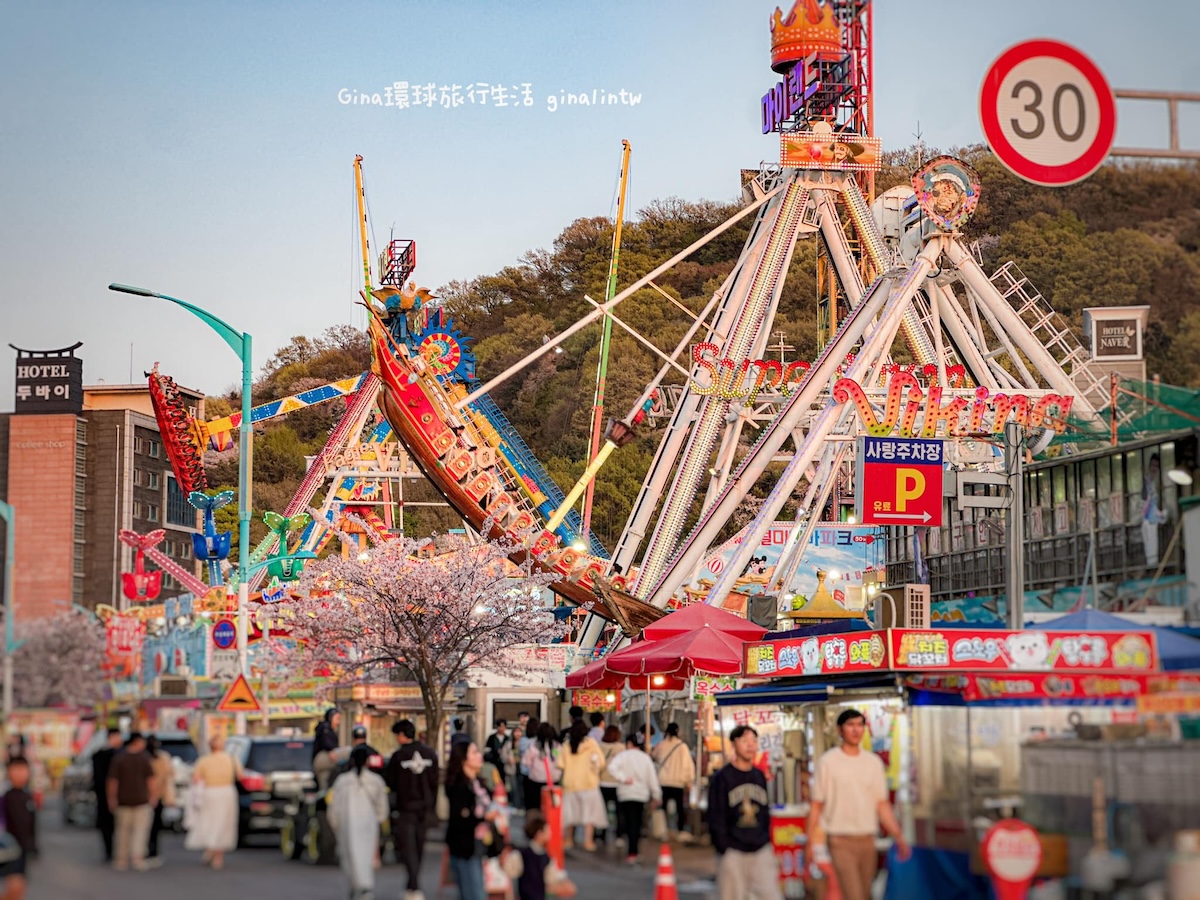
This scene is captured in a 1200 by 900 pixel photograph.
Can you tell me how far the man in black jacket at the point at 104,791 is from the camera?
16.2 meters

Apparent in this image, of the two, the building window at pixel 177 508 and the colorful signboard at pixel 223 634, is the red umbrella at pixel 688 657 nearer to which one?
the colorful signboard at pixel 223 634

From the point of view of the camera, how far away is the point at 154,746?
17.6m

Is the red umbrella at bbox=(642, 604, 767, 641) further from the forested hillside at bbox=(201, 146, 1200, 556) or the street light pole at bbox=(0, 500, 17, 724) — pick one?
the forested hillside at bbox=(201, 146, 1200, 556)

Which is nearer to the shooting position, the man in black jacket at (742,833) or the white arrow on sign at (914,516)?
the man in black jacket at (742,833)

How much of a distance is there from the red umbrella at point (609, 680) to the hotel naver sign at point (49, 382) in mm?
11010

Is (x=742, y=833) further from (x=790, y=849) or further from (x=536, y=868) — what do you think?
(x=790, y=849)

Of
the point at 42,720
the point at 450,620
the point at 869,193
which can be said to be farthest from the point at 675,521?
the point at 42,720

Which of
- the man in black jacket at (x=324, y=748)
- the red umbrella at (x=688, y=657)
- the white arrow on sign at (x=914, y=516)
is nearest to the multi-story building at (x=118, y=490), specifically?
the man in black jacket at (x=324, y=748)

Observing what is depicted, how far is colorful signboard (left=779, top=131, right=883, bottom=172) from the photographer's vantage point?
45.2 meters

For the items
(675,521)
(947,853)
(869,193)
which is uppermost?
(869,193)

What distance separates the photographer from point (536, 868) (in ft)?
52.0

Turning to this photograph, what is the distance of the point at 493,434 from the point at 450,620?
15.6 feet

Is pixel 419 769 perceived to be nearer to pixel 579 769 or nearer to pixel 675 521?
pixel 579 769

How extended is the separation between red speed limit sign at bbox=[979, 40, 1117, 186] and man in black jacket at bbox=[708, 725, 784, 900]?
26.8 feet
